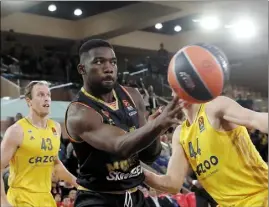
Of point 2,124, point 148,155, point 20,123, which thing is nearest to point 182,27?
point 2,124

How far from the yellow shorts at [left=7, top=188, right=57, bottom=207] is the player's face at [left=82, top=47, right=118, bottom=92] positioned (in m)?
2.09

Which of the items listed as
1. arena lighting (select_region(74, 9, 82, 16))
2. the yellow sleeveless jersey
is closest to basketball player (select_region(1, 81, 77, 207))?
the yellow sleeveless jersey

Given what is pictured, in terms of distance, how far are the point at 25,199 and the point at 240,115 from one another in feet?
8.91

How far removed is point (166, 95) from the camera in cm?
1230

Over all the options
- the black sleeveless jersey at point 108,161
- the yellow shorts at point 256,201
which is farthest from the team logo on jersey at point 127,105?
the yellow shorts at point 256,201

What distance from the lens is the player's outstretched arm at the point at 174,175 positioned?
384cm

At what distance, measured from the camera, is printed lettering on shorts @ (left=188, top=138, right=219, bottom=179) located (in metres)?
3.56

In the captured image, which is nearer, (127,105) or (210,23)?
(127,105)

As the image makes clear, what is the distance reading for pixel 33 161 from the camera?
5.21 m

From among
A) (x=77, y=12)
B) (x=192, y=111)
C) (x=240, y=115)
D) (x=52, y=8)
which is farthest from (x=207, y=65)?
(x=77, y=12)

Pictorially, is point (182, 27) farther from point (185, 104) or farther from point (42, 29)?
point (185, 104)

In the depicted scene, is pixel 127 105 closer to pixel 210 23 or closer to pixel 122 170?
pixel 122 170

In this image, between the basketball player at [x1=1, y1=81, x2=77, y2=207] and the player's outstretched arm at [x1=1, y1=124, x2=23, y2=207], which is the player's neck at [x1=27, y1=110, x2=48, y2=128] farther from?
the player's outstretched arm at [x1=1, y1=124, x2=23, y2=207]

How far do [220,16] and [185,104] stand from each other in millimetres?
13247
